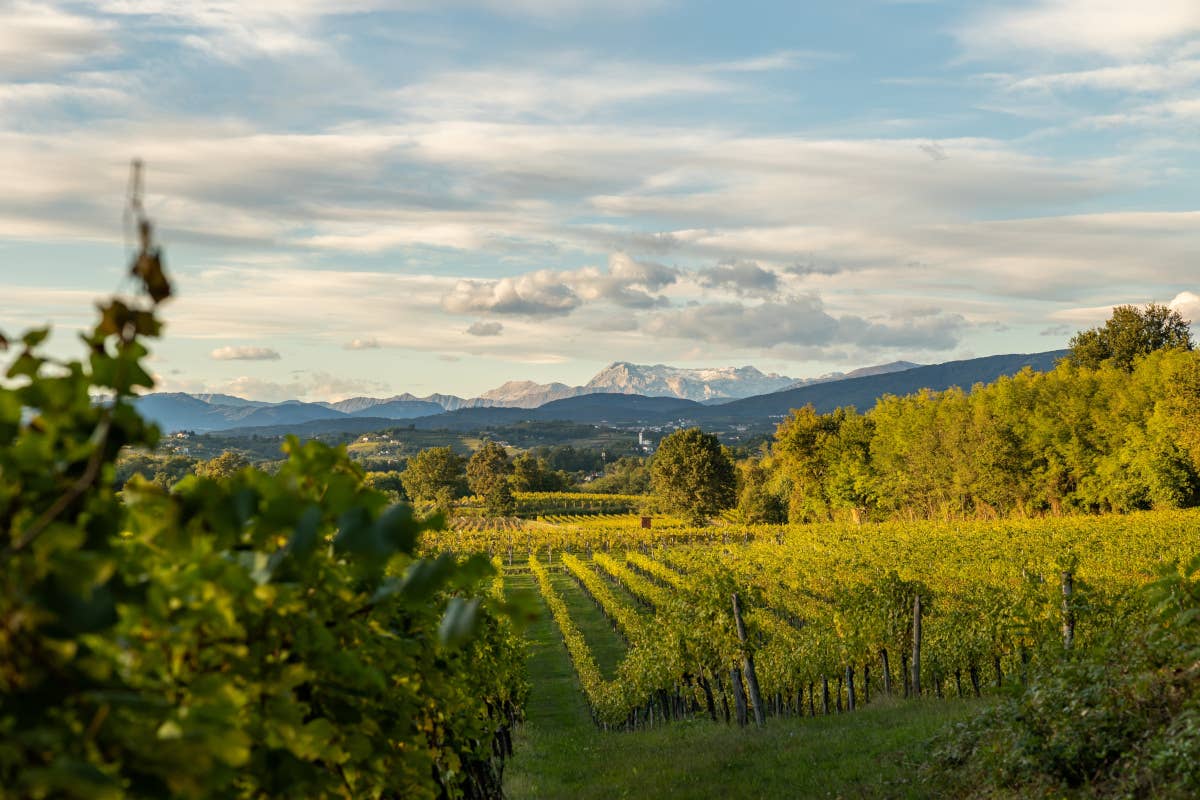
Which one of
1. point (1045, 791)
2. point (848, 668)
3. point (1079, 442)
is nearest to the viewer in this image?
point (1045, 791)

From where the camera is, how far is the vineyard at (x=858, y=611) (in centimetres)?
2000

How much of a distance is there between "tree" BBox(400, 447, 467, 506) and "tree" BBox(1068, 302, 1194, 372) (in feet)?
248

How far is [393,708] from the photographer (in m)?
3.45

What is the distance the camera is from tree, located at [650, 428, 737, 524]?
8975 centimetres

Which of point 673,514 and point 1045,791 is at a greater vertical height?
point 1045,791

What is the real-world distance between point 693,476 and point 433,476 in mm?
43144

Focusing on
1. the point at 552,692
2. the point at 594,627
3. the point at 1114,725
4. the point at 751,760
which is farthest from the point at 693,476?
the point at 1114,725

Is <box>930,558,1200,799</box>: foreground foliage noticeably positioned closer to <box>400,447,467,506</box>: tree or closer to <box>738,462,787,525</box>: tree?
<box>738,462,787,525</box>: tree

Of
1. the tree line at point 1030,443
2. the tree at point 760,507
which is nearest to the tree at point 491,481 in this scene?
the tree at point 760,507

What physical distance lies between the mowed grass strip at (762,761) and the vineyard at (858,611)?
1.65 meters

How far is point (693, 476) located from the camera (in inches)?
3519

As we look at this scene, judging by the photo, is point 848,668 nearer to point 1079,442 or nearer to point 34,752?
point 34,752

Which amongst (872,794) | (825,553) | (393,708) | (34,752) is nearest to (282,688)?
(34,752)

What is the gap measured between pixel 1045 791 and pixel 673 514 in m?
88.3
